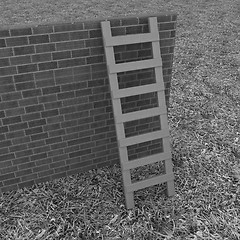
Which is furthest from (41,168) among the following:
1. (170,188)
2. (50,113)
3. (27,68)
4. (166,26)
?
(166,26)

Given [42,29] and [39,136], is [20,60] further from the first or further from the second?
[39,136]

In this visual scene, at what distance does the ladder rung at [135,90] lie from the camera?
9.96 ft

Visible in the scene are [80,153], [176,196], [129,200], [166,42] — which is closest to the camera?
[129,200]

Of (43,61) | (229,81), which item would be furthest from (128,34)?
(229,81)

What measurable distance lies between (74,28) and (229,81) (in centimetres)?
449

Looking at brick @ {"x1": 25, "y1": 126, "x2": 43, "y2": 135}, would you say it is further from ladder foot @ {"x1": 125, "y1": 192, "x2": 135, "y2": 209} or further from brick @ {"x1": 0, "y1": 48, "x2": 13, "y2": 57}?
ladder foot @ {"x1": 125, "y1": 192, "x2": 135, "y2": 209}

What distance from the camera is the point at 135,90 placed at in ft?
10.2

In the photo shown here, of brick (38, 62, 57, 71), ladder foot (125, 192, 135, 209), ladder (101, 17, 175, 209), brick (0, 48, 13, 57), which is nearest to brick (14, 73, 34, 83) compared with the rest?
brick (38, 62, 57, 71)

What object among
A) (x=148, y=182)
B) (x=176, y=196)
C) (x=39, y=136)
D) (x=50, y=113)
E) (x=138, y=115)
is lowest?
(x=176, y=196)

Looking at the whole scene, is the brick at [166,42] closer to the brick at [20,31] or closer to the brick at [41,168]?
the brick at [20,31]

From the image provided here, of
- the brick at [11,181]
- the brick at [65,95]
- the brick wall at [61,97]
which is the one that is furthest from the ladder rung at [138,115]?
the brick at [11,181]

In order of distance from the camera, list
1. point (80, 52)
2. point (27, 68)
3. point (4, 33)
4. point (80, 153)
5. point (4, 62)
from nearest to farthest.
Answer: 1. point (4, 33)
2. point (4, 62)
3. point (27, 68)
4. point (80, 52)
5. point (80, 153)

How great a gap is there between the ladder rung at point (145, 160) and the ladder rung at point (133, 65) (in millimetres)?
1012

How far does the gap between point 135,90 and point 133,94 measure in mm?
52
